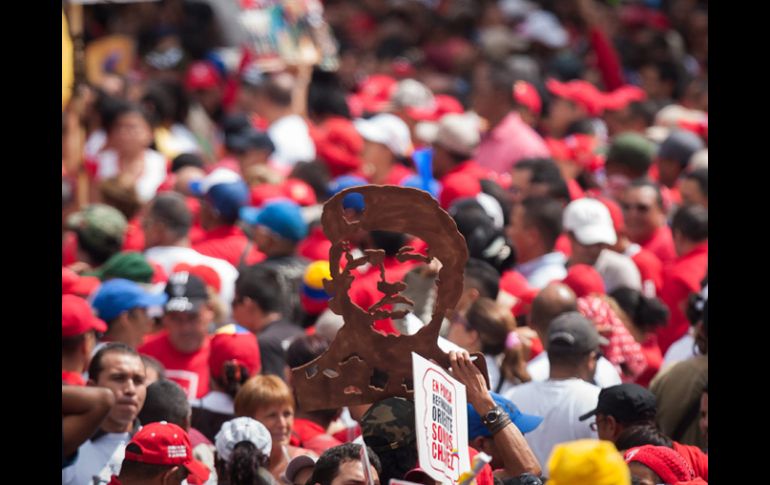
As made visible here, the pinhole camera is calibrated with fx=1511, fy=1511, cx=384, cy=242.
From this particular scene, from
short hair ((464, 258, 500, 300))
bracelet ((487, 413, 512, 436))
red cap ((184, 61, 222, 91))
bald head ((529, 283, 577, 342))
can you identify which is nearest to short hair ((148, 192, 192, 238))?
short hair ((464, 258, 500, 300))

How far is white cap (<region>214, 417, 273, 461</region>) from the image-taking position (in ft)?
18.0

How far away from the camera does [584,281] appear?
315 inches

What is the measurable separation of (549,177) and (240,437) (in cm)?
508

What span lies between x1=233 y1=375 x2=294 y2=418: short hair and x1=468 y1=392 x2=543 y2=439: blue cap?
1069 mm

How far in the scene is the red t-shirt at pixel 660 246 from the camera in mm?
9820

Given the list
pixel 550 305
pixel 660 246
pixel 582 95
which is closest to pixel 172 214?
pixel 550 305

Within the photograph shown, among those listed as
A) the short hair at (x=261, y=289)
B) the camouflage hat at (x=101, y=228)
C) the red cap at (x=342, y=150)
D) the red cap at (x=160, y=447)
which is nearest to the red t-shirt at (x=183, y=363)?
the short hair at (x=261, y=289)

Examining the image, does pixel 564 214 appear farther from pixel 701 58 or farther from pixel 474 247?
pixel 701 58

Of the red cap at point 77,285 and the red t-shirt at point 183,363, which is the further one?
the red cap at point 77,285

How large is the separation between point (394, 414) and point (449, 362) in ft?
0.91

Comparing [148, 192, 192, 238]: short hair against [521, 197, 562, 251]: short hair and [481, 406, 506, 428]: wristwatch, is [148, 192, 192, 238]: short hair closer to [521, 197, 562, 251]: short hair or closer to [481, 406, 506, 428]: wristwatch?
[521, 197, 562, 251]: short hair

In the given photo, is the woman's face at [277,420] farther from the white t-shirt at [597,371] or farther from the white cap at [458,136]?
the white cap at [458,136]

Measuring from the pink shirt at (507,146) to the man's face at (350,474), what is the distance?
6.95 m

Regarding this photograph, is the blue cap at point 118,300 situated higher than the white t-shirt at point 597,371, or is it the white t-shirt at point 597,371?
the white t-shirt at point 597,371
